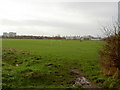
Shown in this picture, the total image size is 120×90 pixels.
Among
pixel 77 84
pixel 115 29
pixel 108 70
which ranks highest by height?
pixel 115 29

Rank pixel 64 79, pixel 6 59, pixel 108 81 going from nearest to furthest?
1. pixel 108 81
2. pixel 64 79
3. pixel 6 59

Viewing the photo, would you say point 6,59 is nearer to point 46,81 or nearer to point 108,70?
point 46,81

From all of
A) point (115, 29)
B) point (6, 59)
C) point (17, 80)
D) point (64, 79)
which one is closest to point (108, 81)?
point (64, 79)

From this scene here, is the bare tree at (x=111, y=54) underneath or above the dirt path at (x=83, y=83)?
above

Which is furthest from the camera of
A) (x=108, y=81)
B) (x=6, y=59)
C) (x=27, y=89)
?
(x=6, y=59)

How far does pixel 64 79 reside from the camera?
11.1m

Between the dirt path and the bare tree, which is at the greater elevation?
the bare tree

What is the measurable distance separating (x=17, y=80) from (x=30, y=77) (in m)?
0.83

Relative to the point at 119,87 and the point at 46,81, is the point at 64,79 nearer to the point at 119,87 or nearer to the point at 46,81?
the point at 46,81

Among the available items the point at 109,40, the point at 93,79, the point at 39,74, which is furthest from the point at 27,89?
the point at 109,40

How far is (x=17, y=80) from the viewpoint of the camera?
10273 millimetres

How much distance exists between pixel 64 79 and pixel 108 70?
303cm

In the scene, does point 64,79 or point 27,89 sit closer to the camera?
point 27,89

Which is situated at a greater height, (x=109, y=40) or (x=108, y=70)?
(x=109, y=40)
